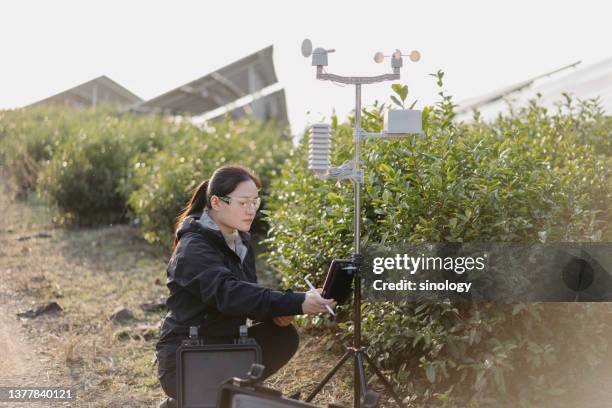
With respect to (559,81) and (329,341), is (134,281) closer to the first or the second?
(329,341)

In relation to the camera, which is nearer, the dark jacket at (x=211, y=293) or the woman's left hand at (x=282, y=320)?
the dark jacket at (x=211, y=293)

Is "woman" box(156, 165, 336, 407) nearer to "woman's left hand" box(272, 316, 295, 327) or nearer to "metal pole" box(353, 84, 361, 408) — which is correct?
"woman's left hand" box(272, 316, 295, 327)

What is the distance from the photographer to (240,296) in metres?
3.24

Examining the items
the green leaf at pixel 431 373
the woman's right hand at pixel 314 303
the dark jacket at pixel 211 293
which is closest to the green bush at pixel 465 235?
the green leaf at pixel 431 373

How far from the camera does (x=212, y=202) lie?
3521 millimetres

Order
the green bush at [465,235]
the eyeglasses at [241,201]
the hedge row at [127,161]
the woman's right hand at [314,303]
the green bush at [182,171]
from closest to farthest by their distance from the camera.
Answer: the woman's right hand at [314,303] → the eyeglasses at [241,201] → the green bush at [465,235] → the green bush at [182,171] → the hedge row at [127,161]

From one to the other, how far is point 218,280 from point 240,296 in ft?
0.37

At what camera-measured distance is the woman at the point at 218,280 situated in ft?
10.6

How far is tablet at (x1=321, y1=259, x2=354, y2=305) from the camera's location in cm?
329

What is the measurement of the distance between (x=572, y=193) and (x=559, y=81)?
7.27m

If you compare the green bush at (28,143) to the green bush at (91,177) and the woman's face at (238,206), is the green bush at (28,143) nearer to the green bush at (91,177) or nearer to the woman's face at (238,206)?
the green bush at (91,177)

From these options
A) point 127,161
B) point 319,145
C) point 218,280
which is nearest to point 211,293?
point 218,280

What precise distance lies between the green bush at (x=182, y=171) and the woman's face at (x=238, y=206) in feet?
14.1

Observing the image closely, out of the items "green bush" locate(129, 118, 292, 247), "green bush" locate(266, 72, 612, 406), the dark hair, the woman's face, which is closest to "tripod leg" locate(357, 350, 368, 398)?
"green bush" locate(266, 72, 612, 406)
